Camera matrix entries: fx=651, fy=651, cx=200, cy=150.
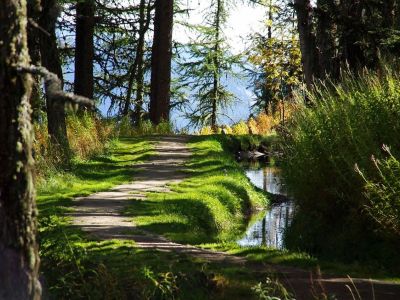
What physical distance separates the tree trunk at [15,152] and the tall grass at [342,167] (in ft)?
16.9

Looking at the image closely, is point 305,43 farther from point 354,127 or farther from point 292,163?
point 354,127

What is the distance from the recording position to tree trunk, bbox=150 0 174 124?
2325 cm

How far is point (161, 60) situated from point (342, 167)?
15.7 m

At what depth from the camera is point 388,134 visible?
8.02 m

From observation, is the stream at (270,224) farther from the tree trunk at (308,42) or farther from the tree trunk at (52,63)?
the tree trunk at (52,63)

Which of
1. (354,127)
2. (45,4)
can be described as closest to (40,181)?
(45,4)

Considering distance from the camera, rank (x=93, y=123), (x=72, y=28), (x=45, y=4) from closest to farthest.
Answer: (x=45, y=4)
(x=93, y=123)
(x=72, y=28)

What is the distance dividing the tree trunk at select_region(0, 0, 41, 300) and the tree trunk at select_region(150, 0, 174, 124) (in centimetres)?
1981

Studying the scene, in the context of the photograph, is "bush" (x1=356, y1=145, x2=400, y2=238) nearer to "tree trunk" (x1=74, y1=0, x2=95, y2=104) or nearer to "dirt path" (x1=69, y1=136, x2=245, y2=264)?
"dirt path" (x1=69, y1=136, x2=245, y2=264)

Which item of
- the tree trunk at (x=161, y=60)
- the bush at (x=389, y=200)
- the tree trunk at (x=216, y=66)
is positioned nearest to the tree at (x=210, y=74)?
the tree trunk at (x=216, y=66)

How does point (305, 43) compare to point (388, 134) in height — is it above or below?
above

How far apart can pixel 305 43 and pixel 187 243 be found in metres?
6.68

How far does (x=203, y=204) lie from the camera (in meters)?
10.9

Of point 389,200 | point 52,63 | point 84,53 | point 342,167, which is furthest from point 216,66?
point 389,200
